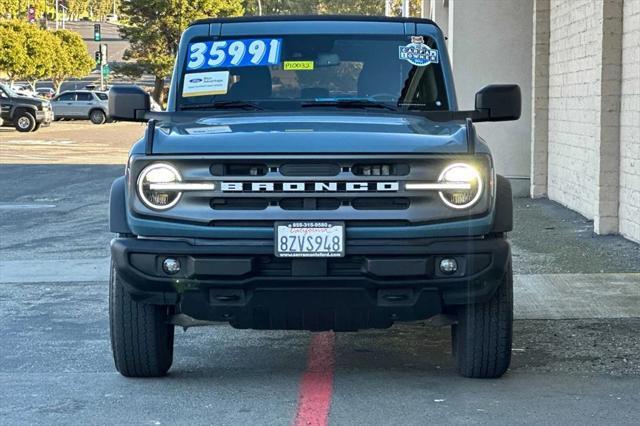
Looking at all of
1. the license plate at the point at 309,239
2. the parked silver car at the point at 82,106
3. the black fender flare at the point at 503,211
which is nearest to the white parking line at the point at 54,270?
the license plate at the point at 309,239

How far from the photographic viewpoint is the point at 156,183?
5.99m

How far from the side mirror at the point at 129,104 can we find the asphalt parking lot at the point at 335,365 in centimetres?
149

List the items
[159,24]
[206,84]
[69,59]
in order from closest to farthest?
[206,84] < [159,24] < [69,59]

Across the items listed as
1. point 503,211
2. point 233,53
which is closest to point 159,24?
point 233,53

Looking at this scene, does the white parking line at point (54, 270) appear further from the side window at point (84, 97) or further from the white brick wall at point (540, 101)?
the side window at point (84, 97)

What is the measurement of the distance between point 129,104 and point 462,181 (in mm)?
2310

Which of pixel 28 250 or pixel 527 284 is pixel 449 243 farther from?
pixel 28 250

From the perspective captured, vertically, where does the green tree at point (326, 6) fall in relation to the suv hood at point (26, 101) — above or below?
above

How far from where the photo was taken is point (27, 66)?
228ft

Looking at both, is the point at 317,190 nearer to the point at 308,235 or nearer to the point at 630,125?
the point at 308,235

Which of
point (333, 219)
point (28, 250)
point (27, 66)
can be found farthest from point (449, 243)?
point (27, 66)

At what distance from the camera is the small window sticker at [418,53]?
301 inches

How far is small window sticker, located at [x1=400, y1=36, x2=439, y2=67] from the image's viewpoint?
7.63 meters

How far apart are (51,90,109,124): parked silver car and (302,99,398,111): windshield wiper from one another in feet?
166
